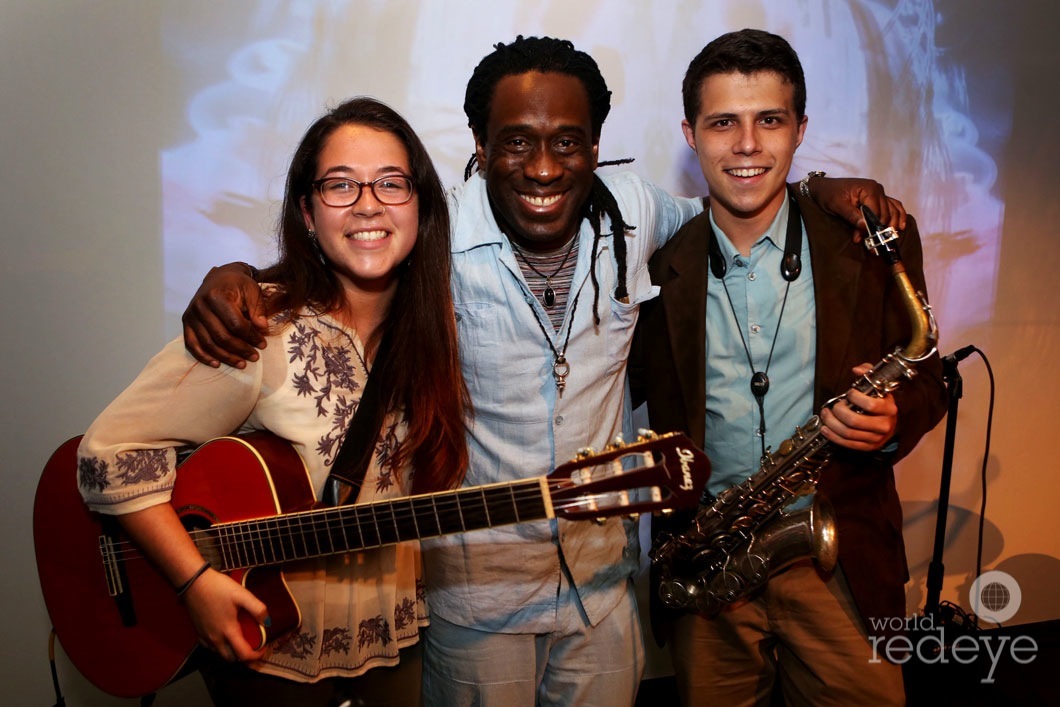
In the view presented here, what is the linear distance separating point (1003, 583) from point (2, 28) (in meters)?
5.46

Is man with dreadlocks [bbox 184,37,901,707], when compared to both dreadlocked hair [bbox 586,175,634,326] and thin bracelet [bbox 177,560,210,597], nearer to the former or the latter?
dreadlocked hair [bbox 586,175,634,326]

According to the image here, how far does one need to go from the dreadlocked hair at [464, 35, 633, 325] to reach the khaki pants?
106 cm

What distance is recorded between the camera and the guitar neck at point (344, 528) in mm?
1805

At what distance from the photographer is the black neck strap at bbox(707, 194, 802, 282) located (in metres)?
2.41

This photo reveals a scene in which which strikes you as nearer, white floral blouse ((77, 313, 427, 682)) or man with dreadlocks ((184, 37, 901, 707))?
white floral blouse ((77, 313, 427, 682))

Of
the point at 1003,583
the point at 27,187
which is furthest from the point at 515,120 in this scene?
the point at 1003,583

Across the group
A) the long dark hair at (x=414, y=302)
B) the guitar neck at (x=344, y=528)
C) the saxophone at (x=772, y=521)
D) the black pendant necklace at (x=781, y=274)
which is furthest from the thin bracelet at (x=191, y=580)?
the black pendant necklace at (x=781, y=274)

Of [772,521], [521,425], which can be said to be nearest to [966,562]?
[772,521]

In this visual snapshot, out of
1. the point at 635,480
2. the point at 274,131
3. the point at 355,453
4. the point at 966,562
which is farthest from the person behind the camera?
the point at 966,562

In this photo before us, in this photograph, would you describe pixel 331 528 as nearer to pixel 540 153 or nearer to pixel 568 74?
pixel 540 153

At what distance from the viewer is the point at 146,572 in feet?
6.76

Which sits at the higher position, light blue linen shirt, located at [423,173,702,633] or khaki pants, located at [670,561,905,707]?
light blue linen shirt, located at [423,173,702,633]

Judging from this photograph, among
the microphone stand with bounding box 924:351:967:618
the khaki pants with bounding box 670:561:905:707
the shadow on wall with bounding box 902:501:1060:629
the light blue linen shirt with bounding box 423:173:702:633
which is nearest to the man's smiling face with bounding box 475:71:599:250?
the light blue linen shirt with bounding box 423:173:702:633

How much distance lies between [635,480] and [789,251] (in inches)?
43.9
